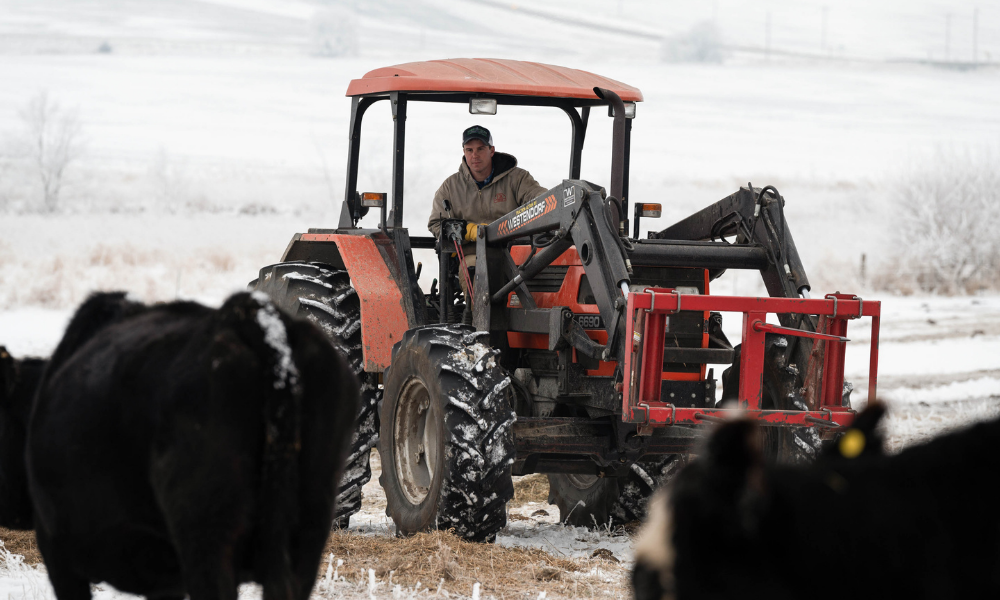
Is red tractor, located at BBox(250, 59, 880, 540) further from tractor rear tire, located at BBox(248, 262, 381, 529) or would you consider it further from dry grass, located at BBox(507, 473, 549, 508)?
dry grass, located at BBox(507, 473, 549, 508)

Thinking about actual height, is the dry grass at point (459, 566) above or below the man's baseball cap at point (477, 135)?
below

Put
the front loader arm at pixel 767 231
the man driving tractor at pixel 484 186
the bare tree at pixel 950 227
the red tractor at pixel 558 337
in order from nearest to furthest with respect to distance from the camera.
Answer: the red tractor at pixel 558 337
the front loader arm at pixel 767 231
the man driving tractor at pixel 484 186
the bare tree at pixel 950 227

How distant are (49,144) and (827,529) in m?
50.5

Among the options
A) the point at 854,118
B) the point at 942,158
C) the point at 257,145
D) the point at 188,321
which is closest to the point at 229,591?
the point at 188,321

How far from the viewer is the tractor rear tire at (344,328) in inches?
282

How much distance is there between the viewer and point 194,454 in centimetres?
280

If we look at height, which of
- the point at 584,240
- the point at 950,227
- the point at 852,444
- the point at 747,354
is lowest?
the point at 747,354

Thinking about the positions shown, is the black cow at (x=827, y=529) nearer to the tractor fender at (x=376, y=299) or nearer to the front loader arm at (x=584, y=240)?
the front loader arm at (x=584, y=240)

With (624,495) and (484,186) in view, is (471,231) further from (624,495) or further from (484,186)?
(624,495)

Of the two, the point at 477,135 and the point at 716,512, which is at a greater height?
the point at 477,135

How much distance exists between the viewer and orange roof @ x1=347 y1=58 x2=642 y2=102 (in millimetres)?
7133

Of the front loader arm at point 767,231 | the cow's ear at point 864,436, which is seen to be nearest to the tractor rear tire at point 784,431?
the front loader arm at point 767,231

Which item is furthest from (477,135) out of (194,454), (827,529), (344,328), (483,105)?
(827,529)

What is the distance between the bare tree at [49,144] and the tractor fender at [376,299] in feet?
Answer: 117
